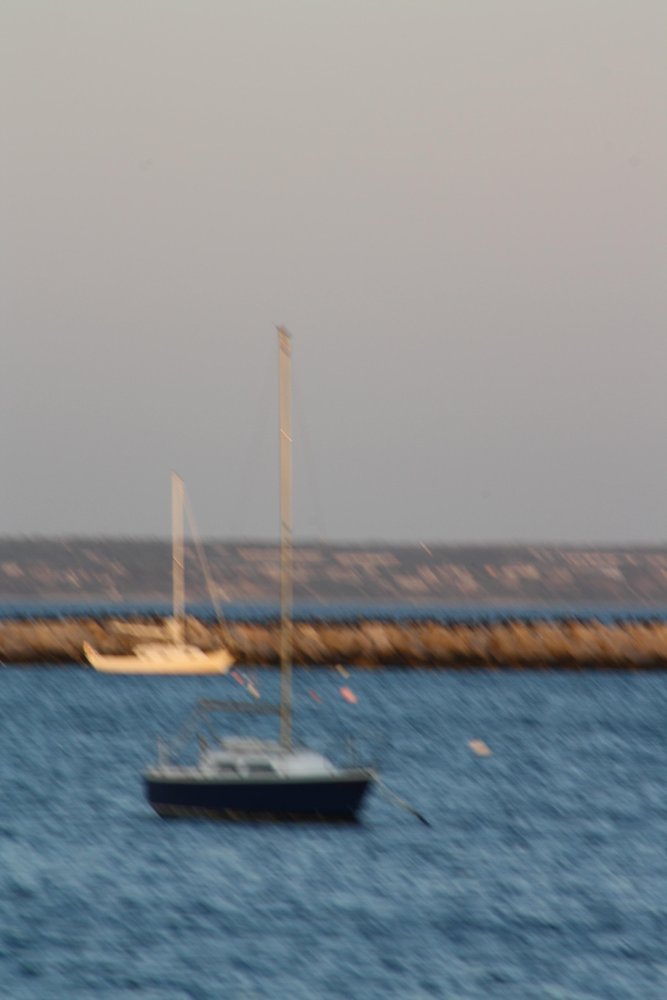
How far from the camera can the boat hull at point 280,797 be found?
1353 inches

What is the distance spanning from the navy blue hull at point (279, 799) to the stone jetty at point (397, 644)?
52353 millimetres

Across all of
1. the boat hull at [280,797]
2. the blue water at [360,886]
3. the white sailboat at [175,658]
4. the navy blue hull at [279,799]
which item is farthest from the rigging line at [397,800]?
the white sailboat at [175,658]

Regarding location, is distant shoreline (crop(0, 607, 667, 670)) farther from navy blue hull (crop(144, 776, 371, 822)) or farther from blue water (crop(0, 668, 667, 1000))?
navy blue hull (crop(144, 776, 371, 822))

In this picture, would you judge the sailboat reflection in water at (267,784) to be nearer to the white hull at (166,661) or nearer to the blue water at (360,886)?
the blue water at (360,886)

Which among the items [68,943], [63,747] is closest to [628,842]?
[68,943]

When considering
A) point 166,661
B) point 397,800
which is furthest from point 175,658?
point 397,800

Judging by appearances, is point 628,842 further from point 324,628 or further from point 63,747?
A: point 324,628

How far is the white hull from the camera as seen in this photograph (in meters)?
79.8

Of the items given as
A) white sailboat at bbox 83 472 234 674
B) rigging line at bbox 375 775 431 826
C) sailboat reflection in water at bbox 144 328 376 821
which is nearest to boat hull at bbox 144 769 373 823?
sailboat reflection in water at bbox 144 328 376 821

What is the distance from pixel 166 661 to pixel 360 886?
5149 cm

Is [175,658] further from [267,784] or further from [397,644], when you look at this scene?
[267,784]

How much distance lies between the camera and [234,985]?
82.6 ft

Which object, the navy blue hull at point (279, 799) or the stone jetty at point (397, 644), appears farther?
the stone jetty at point (397, 644)

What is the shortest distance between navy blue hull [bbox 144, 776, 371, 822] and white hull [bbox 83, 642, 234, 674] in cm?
4375
